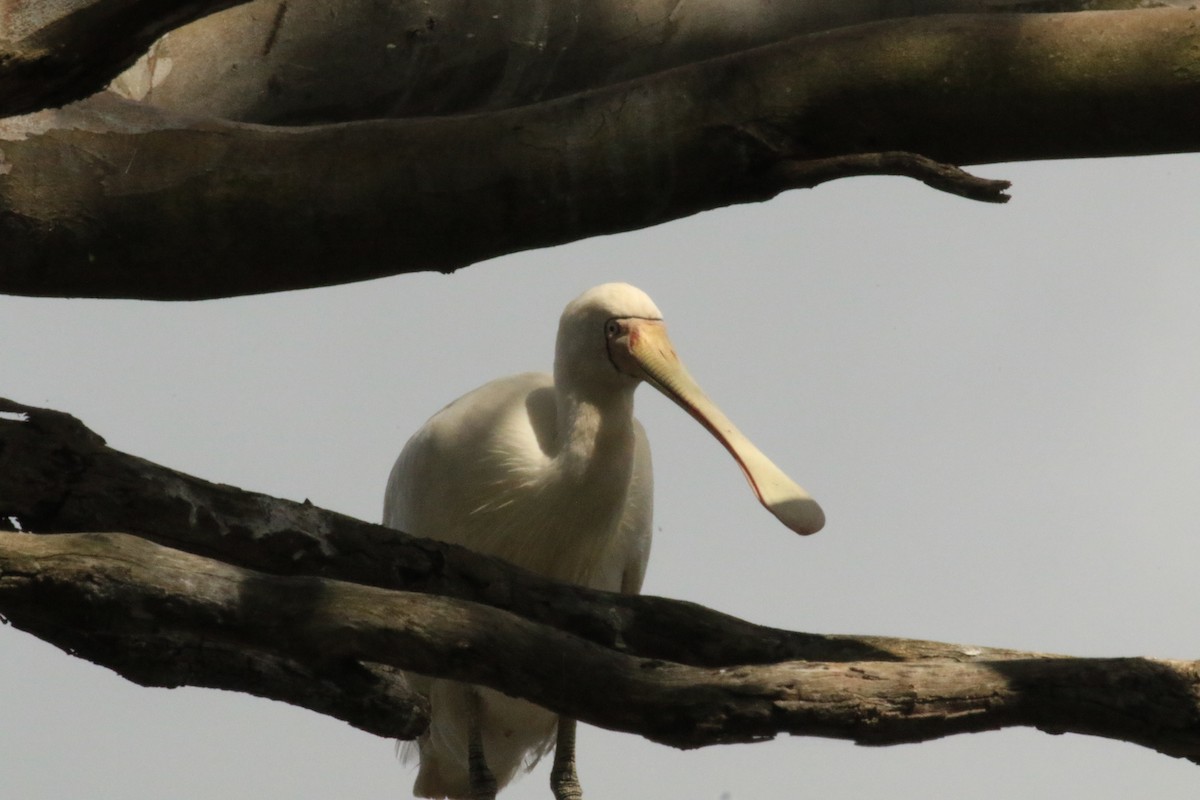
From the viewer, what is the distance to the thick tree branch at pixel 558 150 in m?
3.95

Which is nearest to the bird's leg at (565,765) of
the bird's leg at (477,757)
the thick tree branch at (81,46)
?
the bird's leg at (477,757)

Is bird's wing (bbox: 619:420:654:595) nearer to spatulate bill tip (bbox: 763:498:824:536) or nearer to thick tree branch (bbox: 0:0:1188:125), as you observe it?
thick tree branch (bbox: 0:0:1188:125)

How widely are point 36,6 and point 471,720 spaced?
164 inches

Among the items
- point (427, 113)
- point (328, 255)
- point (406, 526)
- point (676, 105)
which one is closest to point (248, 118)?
point (427, 113)

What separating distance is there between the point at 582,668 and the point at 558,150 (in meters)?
1.42

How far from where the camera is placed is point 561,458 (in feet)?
19.5

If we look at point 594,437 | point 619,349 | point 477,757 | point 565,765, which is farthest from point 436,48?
point 565,765

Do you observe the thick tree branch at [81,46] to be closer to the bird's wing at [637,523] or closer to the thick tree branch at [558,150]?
the thick tree branch at [558,150]

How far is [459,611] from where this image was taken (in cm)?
313

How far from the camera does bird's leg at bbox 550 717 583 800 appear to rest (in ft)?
22.1

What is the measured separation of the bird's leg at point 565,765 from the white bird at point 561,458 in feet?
0.98

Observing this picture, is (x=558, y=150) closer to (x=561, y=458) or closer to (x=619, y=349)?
(x=619, y=349)

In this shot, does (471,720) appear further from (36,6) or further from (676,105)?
(36,6)

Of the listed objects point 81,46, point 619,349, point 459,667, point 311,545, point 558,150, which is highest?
point 619,349
